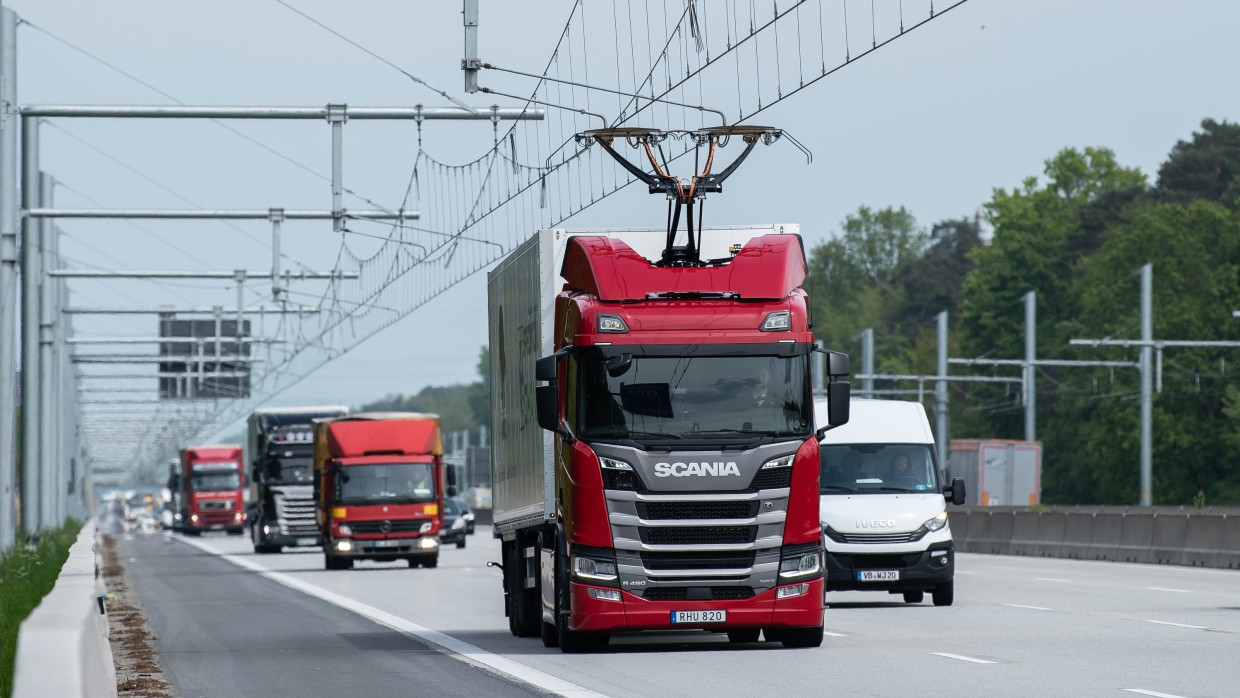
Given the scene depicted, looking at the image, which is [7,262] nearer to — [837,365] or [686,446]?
[686,446]

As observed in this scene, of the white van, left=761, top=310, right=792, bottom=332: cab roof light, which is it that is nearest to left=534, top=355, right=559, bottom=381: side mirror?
left=761, top=310, right=792, bottom=332: cab roof light

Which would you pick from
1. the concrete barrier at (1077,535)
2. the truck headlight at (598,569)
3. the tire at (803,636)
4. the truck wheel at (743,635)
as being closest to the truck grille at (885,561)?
the truck wheel at (743,635)

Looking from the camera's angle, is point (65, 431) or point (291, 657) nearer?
point (291, 657)

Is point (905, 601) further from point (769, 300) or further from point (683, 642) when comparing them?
point (769, 300)

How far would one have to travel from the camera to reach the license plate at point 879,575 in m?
23.4

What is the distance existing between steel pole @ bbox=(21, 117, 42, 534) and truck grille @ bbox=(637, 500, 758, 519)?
27704mm

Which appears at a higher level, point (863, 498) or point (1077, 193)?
point (1077, 193)

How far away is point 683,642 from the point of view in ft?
61.0

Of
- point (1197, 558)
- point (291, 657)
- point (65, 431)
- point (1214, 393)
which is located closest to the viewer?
point (291, 657)

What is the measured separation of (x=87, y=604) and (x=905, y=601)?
59.8 feet

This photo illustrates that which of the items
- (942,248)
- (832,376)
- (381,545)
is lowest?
(381,545)

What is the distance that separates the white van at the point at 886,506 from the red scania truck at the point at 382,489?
18.5m

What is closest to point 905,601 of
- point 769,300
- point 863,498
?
point 863,498

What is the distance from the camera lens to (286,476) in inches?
2205
